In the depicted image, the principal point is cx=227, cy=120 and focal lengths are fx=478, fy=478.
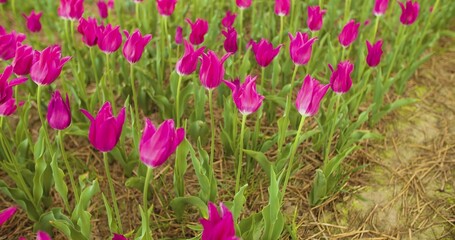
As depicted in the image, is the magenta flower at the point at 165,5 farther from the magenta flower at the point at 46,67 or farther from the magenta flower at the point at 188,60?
the magenta flower at the point at 46,67

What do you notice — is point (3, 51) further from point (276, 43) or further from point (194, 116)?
point (276, 43)

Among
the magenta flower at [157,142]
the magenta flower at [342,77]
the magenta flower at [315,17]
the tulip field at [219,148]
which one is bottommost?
the tulip field at [219,148]

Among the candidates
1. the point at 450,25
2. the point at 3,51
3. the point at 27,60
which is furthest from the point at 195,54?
the point at 450,25

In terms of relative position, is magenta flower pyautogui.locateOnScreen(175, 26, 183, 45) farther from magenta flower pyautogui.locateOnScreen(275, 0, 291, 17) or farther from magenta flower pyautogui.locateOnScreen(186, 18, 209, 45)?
magenta flower pyautogui.locateOnScreen(275, 0, 291, 17)

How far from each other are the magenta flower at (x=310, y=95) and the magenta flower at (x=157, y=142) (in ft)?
1.62

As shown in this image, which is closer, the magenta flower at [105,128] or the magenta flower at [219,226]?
the magenta flower at [219,226]

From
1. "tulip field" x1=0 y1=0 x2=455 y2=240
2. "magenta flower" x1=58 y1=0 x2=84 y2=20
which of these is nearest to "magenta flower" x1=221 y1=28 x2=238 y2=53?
"tulip field" x1=0 y1=0 x2=455 y2=240

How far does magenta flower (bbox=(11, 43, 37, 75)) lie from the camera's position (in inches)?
63.6

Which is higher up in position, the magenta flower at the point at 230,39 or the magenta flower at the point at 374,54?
the magenta flower at the point at 230,39

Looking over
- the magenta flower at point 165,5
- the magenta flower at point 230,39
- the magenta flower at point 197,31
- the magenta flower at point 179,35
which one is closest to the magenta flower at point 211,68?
the magenta flower at point 230,39

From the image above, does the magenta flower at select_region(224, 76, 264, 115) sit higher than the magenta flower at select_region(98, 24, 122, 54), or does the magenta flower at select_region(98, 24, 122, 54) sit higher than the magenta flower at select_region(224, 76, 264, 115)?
the magenta flower at select_region(98, 24, 122, 54)

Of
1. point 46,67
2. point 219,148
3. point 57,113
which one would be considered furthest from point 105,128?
point 219,148

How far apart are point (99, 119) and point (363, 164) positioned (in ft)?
4.51

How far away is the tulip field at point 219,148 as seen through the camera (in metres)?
1.61
